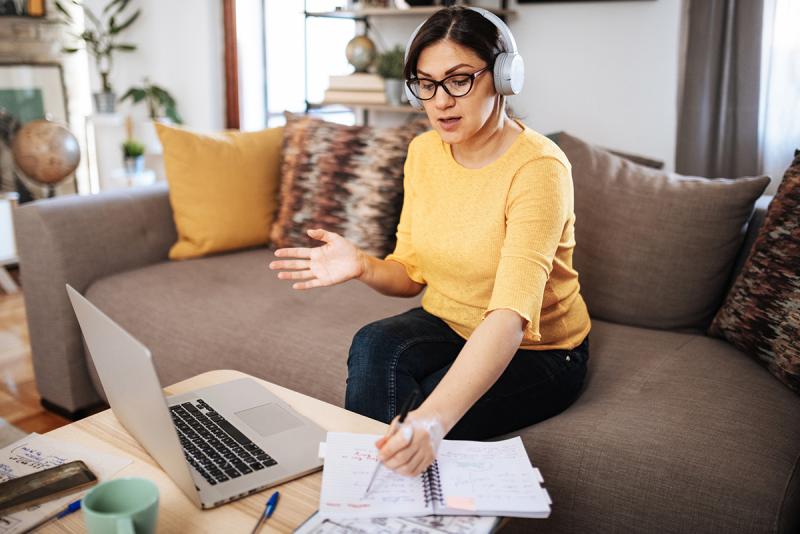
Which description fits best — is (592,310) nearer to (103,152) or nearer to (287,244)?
(287,244)

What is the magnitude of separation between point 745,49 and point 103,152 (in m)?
3.38

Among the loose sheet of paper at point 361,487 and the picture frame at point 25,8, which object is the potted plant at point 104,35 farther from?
the loose sheet of paper at point 361,487

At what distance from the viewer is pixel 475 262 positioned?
50.9 inches

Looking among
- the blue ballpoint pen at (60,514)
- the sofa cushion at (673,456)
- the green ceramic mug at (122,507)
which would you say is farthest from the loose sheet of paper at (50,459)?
the sofa cushion at (673,456)

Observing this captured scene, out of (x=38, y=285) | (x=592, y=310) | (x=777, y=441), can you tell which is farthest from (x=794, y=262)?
(x=38, y=285)

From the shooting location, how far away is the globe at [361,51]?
2961 millimetres

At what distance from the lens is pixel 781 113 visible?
2.11 meters

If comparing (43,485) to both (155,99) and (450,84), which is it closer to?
(450,84)

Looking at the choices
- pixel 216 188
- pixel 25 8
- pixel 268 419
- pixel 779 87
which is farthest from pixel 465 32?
pixel 25 8

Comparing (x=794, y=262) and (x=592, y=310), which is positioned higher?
(x=794, y=262)

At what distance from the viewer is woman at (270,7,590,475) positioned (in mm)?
1136

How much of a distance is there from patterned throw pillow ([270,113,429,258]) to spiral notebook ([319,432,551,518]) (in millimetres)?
1163

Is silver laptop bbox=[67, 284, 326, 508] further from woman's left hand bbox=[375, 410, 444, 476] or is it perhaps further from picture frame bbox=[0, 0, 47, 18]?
picture frame bbox=[0, 0, 47, 18]

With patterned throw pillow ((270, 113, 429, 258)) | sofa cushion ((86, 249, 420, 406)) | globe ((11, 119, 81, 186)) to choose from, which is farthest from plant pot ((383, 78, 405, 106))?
globe ((11, 119, 81, 186))
